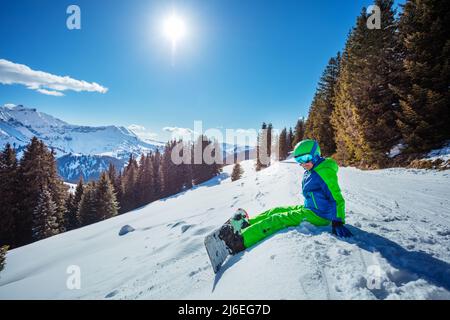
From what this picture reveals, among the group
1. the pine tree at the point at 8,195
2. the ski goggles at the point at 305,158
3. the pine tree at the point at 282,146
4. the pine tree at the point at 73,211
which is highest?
the pine tree at the point at 282,146

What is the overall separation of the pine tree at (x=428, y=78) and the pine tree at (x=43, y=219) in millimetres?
32897

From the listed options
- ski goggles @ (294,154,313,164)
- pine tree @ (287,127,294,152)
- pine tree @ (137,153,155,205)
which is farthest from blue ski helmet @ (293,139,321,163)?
pine tree @ (287,127,294,152)

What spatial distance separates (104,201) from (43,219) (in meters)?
9.48

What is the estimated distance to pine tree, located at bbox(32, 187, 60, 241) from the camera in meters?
22.2

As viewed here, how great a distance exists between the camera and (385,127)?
583 inches

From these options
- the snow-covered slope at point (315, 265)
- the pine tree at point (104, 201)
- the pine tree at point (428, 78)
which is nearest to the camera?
the snow-covered slope at point (315, 265)

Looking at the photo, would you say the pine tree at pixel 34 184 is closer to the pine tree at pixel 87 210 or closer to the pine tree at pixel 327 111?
the pine tree at pixel 87 210

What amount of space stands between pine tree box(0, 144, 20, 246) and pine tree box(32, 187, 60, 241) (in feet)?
6.03

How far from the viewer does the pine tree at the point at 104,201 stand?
31.4 m

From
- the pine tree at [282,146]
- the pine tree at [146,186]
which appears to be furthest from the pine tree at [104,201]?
the pine tree at [282,146]

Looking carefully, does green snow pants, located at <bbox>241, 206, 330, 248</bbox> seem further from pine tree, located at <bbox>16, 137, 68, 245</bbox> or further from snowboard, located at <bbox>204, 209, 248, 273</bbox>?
pine tree, located at <bbox>16, 137, 68, 245</bbox>
